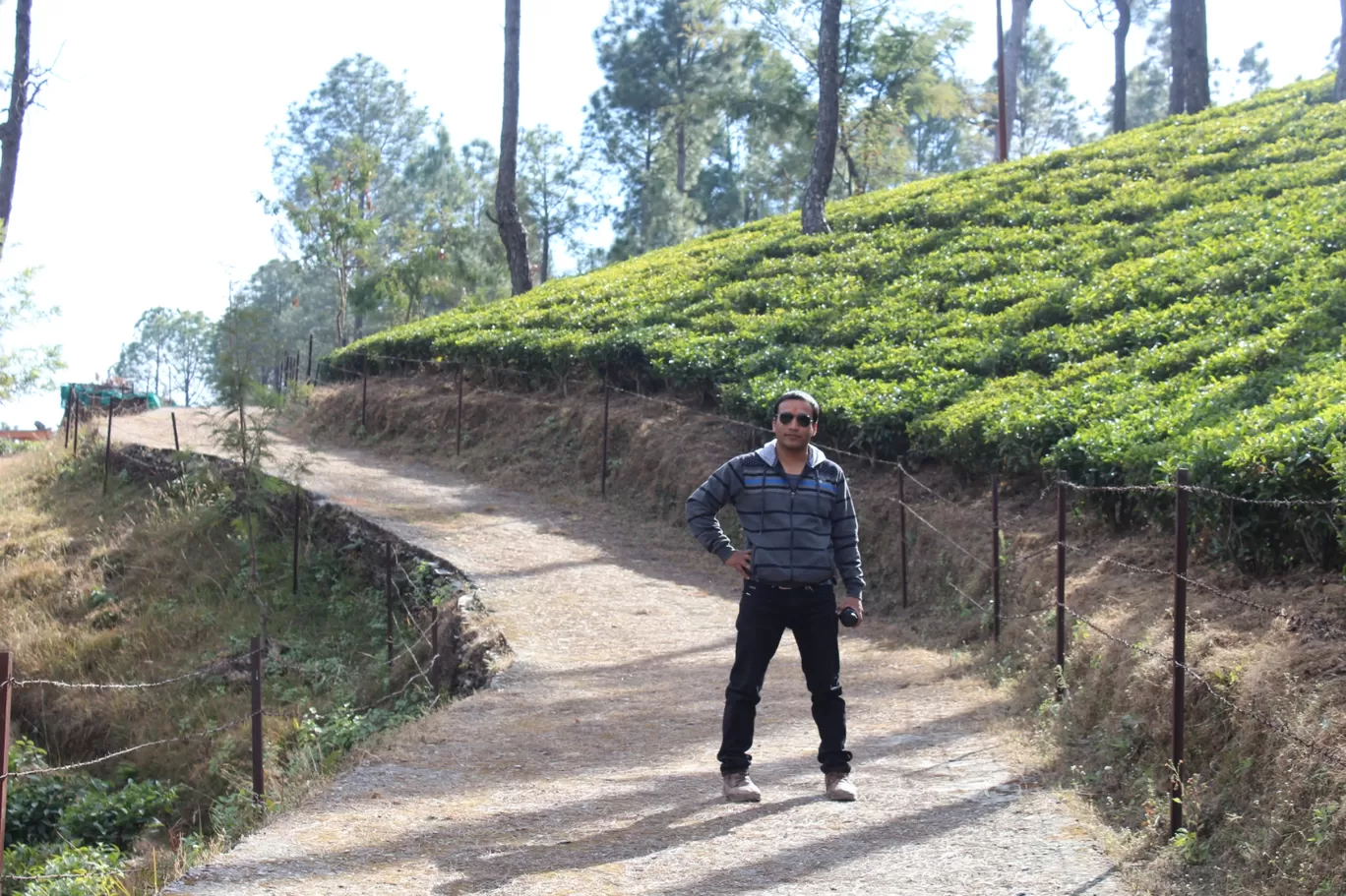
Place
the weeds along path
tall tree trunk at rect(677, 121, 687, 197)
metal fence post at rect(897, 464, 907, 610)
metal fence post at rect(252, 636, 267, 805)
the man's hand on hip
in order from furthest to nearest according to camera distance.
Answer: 1. tall tree trunk at rect(677, 121, 687, 197)
2. metal fence post at rect(897, 464, 907, 610)
3. metal fence post at rect(252, 636, 267, 805)
4. the man's hand on hip
5. the weeds along path

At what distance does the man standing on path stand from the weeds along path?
0.52 metres

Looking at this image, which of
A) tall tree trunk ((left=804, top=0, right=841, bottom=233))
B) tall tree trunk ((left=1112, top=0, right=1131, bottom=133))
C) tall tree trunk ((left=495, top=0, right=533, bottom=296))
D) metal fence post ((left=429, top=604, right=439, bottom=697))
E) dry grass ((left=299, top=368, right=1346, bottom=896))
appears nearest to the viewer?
dry grass ((left=299, top=368, right=1346, bottom=896))

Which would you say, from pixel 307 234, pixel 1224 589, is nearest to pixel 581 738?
pixel 1224 589

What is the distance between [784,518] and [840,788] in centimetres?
138

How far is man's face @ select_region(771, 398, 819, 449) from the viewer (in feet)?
19.6

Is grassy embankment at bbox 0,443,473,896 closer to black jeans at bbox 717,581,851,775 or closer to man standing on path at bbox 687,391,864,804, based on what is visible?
black jeans at bbox 717,581,851,775

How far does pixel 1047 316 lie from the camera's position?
53.6 feet

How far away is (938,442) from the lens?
502 inches

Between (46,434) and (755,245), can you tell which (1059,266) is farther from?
(46,434)

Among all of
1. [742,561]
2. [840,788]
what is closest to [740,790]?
[840,788]

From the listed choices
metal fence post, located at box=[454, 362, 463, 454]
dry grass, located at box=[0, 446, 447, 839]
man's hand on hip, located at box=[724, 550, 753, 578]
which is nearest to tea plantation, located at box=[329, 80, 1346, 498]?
metal fence post, located at box=[454, 362, 463, 454]

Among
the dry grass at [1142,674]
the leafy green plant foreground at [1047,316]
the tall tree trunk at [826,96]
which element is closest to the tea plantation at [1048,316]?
the leafy green plant foreground at [1047,316]

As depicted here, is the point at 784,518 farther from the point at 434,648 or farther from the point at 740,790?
the point at 434,648

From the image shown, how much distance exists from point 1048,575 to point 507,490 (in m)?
9.42
